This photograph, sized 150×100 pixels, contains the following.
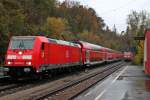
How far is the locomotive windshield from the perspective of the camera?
25234 mm

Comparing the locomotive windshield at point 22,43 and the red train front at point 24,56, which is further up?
the locomotive windshield at point 22,43

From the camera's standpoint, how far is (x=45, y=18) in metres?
88.8

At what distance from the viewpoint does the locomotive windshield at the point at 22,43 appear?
2523cm

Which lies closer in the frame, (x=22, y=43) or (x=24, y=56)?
(x=24, y=56)

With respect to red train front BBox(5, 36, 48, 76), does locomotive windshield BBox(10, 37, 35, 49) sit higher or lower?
higher

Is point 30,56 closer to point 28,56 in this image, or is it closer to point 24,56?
point 28,56

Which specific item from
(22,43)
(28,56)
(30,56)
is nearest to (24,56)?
(28,56)

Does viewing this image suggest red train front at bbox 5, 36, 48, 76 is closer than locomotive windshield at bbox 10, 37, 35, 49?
Yes

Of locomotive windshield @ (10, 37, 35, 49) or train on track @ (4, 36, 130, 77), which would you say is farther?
locomotive windshield @ (10, 37, 35, 49)

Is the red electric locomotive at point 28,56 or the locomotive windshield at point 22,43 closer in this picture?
the red electric locomotive at point 28,56

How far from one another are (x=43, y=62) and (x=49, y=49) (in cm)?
180

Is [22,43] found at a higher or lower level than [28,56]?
higher

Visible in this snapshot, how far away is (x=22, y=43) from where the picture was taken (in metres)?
25.4

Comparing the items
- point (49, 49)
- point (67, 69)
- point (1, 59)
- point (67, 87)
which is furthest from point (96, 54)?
point (67, 87)
